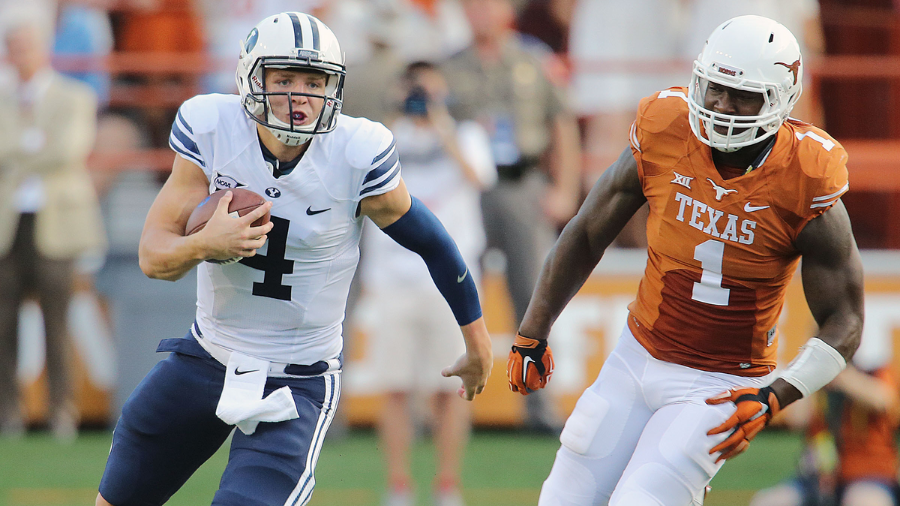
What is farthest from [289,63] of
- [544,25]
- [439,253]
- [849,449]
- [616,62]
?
[544,25]

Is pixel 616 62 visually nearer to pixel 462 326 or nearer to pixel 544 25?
pixel 544 25

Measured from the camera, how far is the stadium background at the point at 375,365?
591 centimetres

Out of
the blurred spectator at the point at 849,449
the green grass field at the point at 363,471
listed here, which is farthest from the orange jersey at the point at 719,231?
the green grass field at the point at 363,471

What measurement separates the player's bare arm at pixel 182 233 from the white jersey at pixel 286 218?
2.2 inches

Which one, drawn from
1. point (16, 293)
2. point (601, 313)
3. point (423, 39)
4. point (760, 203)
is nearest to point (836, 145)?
point (760, 203)

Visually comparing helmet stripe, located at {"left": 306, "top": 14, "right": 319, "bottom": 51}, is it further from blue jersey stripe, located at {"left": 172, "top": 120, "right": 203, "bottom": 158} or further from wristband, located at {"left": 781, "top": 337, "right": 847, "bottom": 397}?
wristband, located at {"left": 781, "top": 337, "right": 847, "bottom": 397}

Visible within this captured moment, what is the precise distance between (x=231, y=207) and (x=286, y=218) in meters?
0.23

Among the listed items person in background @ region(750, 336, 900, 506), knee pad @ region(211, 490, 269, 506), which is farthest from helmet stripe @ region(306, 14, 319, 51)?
person in background @ region(750, 336, 900, 506)

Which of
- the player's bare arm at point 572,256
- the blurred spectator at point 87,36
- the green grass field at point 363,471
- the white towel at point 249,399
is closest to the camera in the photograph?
the white towel at point 249,399

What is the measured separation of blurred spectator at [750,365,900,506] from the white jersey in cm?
281

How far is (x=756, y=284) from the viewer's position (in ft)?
10.9

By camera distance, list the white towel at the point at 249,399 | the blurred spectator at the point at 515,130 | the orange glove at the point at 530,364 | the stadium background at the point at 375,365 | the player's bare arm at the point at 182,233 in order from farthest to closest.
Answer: the blurred spectator at the point at 515,130 → the stadium background at the point at 375,365 → the orange glove at the point at 530,364 → the white towel at the point at 249,399 → the player's bare arm at the point at 182,233

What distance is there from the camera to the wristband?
129 inches

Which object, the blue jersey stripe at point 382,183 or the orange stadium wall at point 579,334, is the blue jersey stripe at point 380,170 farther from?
the orange stadium wall at point 579,334
